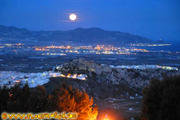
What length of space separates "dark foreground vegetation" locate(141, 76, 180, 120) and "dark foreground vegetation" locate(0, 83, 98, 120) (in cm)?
295

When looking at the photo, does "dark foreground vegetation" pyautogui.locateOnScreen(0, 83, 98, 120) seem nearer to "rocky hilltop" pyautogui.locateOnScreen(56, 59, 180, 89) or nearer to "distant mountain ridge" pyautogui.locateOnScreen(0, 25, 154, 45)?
"rocky hilltop" pyautogui.locateOnScreen(56, 59, 180, 89)

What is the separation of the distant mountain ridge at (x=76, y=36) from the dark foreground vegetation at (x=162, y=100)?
140929mm

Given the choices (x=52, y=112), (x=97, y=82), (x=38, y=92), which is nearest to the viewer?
(x=52, y=112)

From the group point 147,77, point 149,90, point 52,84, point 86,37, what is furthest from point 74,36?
point 149,90

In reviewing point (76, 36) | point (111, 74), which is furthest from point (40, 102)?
point (76, 36)

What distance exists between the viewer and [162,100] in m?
11.6

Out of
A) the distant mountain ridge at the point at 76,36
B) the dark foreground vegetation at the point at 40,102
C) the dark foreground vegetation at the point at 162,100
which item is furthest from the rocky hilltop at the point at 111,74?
the distant mountain ridge at the point at 76,36

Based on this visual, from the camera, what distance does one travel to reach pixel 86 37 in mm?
164125

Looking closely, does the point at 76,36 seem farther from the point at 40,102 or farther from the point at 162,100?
the point at 40,102

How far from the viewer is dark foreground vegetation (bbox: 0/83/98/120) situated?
10070 mm

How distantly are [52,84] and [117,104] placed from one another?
6625 millimetres

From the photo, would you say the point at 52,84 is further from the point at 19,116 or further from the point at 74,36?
the point at 74,36

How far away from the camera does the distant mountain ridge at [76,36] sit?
155875mm

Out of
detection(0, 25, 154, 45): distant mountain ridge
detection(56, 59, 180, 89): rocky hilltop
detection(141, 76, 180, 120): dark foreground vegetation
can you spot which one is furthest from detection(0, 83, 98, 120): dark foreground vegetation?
detection(0, 25, 154, 45): distant mountain ridge
